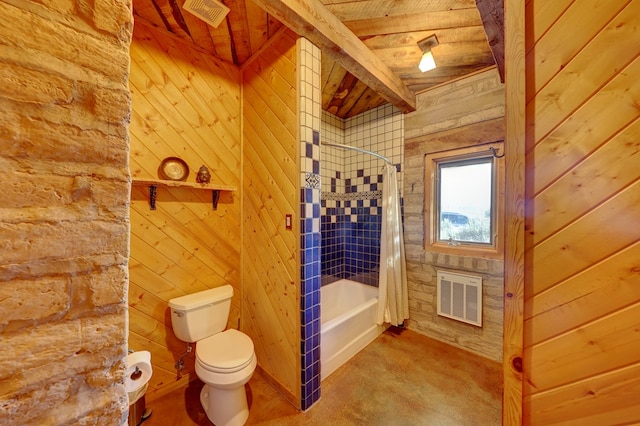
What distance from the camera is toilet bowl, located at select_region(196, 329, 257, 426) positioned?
139cm

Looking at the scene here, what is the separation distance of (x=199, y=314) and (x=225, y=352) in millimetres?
336

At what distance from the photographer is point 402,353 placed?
2.21m

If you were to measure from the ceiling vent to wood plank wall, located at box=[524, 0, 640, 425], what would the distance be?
1.63 m

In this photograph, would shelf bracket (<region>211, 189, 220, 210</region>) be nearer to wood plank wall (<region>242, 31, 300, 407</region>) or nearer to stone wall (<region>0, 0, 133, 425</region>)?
wood plank wall (<region>242, 31, 300, 407</region>)

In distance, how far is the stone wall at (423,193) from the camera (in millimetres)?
2117

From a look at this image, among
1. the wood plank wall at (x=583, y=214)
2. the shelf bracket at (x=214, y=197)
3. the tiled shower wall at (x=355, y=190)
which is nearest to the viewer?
the wood plank wall at (x=583, y=214)

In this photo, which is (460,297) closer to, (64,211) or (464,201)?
(464,201)

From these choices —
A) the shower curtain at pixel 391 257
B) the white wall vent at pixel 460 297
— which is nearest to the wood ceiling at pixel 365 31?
the shower curtain at pixel 391 257

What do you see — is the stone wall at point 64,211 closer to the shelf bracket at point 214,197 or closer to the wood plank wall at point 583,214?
the wood plank wall at point 583,214

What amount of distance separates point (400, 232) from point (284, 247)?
1418 millimetres

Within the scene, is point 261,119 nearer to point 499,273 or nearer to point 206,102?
point 206,102

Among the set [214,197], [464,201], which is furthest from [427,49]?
[214,197]

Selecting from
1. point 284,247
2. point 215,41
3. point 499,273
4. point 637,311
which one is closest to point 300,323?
point 284,247

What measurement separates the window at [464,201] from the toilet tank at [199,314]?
6.80 ft
